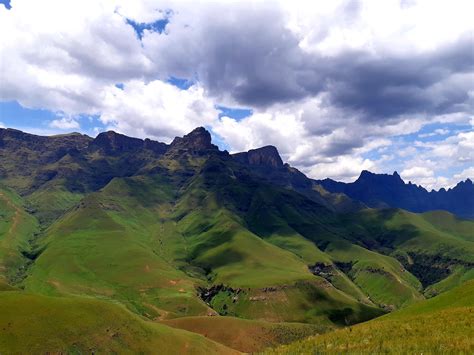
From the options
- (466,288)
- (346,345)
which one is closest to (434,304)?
(466,288)

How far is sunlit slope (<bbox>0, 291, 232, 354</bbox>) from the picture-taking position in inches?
5290

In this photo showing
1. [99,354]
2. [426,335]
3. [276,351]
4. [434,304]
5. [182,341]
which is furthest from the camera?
[182,341]

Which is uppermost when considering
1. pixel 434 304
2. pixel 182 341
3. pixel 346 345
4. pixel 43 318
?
pixel 346 345

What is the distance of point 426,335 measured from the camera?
29203mm

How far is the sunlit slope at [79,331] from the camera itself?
134 m

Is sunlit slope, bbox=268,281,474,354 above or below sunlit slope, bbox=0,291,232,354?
above

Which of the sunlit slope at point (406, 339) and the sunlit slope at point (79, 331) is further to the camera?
the sunlit slope at point (79, 331)

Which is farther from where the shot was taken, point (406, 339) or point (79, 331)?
point (79, 331)

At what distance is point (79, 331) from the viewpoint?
5787 inches

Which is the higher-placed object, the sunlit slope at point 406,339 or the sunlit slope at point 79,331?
the sunlit slope at point 406,339

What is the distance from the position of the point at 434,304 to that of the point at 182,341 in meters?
110

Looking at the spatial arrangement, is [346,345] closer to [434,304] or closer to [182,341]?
[434,304]

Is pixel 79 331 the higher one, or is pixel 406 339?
pixel 406 339

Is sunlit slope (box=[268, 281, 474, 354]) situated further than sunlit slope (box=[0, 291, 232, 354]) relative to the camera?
No
